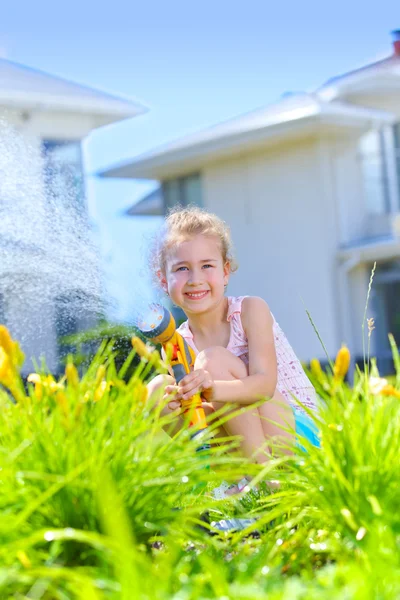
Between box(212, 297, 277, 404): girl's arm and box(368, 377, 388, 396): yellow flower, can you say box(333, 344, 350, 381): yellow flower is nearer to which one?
box(368, 377, 388, 396): yellow flower

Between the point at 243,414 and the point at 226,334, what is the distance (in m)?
0.54

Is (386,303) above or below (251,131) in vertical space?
below

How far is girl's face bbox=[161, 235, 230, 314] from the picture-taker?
2.62 meters

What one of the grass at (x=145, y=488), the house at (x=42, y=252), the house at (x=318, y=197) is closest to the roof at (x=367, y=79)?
the house at (x=318, y=197)

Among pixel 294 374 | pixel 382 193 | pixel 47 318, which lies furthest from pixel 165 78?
pixel 294 374

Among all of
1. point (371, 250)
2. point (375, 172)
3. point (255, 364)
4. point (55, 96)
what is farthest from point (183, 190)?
point (255, 364)

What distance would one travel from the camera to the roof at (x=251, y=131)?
12234 millimetres

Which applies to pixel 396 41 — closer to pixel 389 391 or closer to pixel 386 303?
pixel 386 303

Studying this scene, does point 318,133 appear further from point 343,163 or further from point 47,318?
point 47,318

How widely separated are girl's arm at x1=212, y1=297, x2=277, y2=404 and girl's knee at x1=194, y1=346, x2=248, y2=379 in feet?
0.13

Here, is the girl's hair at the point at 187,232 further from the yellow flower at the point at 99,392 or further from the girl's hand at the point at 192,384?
the yellow flower at the point at 99,392

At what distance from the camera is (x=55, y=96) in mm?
8695

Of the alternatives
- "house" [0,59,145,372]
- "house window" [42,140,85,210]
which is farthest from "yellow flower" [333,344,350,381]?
"house window" [42,140,85,210]

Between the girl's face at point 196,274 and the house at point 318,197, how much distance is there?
991 cm
